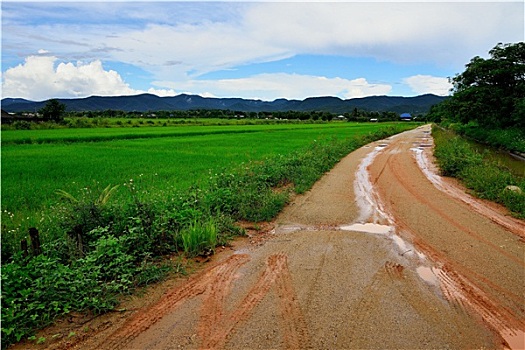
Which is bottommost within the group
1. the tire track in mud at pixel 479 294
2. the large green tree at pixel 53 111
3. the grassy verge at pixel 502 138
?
the tire track in mud at pixel 479 294

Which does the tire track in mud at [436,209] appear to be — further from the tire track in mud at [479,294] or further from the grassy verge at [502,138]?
the grassy verge at [502,138]

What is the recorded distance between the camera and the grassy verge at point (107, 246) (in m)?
4.01

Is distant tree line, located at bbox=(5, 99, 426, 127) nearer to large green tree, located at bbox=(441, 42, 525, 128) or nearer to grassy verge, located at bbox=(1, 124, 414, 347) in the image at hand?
grassy verge, located at bbox=(1, 124, 414, 347)

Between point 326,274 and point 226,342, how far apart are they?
1912mm

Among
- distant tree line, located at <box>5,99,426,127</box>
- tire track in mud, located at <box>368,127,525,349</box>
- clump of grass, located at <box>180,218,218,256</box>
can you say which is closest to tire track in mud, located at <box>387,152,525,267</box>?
tire track in mud, located at <box>368,127,525,349</box>

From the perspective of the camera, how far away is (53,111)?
4581 centimetres

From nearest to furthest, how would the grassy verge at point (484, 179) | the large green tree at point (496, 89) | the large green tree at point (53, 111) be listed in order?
the grassy verge at point (484, 179) → the large green tree at point (496, 89) → the large green tree at point (53, 111)

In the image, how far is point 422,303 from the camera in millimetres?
4207

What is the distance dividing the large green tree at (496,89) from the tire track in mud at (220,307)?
29172mm

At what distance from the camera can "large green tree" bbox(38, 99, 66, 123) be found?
4516 cm

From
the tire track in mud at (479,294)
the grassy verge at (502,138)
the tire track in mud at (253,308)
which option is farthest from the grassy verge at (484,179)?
the grassy verge at (502,138)

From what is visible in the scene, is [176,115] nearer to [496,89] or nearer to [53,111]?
[53,111]

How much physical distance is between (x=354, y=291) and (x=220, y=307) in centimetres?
163

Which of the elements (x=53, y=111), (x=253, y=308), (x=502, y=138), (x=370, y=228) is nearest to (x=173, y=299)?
(x=253, y=308)
